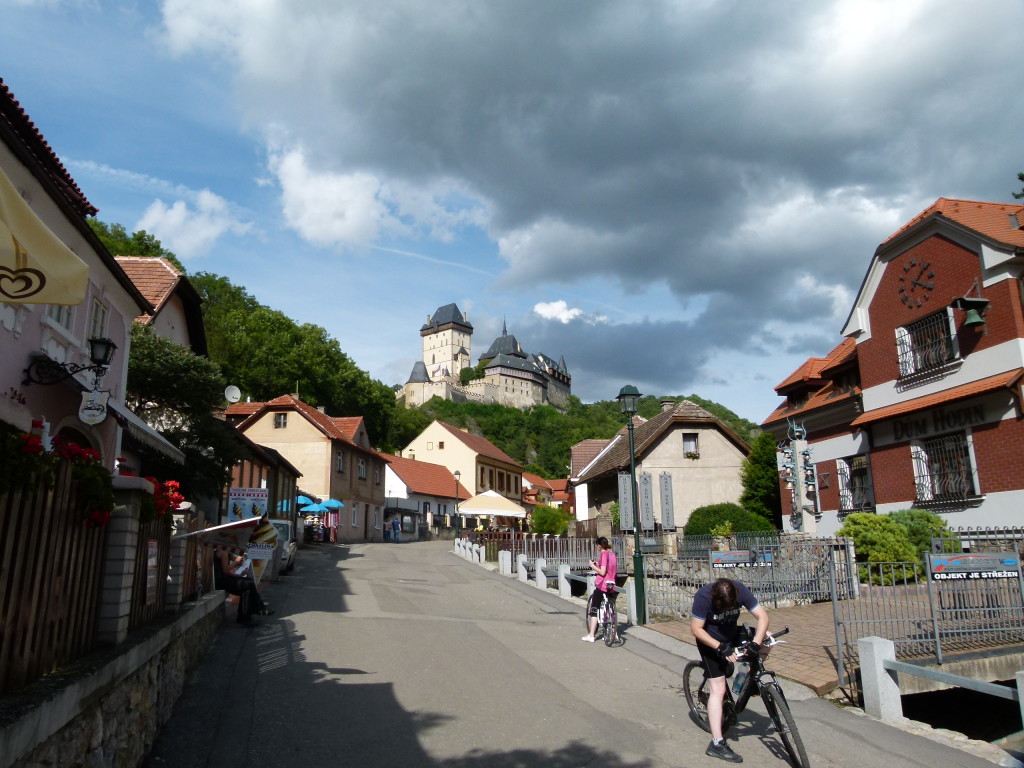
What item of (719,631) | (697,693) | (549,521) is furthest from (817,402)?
(719,631)

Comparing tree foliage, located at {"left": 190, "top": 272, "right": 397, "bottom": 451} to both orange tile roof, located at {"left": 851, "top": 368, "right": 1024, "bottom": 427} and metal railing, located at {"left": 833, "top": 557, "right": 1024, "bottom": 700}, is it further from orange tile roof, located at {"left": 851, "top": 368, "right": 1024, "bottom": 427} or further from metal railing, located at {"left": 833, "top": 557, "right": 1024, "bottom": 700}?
metal railing, located at {"left": 833, "top": 557, "right": 1024, "bottom": 700}

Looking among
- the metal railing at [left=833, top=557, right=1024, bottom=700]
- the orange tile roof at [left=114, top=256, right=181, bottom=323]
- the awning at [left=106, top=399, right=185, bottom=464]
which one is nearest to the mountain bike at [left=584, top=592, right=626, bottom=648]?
the metal railing at [left=833, top=557, right=1024, bottom=700]

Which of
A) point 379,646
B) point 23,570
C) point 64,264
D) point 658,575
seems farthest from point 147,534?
point 658,575

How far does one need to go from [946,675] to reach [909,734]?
69 cm

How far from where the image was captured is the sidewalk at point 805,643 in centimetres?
895

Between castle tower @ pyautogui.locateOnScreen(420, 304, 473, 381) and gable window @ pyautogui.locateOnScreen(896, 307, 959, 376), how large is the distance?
148401mm

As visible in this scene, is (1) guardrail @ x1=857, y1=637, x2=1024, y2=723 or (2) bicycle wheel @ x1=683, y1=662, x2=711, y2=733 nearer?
(2) bicycle wheel @ x1=683, y1=662, x2=711, y2=733

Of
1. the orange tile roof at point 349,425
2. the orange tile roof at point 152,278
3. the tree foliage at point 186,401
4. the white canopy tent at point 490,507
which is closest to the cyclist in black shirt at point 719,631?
the tree foliage at point 186,401

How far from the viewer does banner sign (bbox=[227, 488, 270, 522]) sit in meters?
17.3

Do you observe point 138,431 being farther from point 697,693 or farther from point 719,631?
point 719,631

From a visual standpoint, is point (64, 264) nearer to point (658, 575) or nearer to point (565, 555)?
point (658, 575)

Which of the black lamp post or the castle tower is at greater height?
the castle tower

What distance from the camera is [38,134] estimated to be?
1275cm

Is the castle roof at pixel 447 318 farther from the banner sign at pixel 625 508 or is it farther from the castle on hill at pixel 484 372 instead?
the banner sign at pixel 625 508
